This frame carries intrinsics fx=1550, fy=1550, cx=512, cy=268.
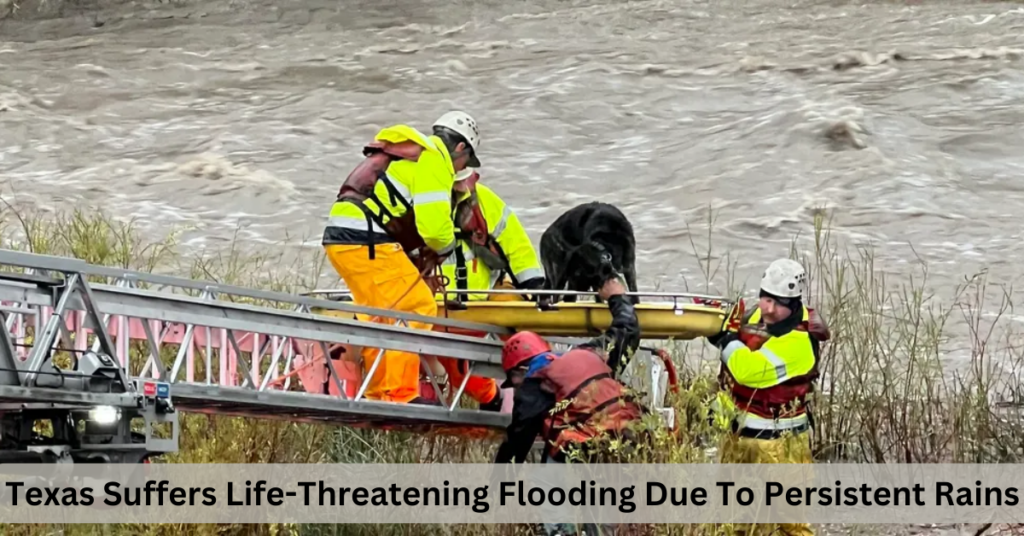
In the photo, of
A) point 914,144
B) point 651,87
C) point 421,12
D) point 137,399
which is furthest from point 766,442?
point 421,12

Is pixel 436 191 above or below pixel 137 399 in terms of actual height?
above

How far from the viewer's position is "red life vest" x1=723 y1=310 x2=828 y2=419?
24.6 ft

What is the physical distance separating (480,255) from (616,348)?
1155 mm

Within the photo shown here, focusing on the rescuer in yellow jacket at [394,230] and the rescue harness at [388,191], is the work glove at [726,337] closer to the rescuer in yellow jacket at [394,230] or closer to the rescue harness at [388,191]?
the rescuer in yellow jacket at [394,230]

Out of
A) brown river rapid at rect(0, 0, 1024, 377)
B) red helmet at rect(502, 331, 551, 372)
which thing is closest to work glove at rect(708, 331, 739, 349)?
red helmet at rect(502, 331, 551, 372)

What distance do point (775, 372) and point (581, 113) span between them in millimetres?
13880

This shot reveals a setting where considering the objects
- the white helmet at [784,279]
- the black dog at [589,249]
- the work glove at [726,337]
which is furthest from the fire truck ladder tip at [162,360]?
the white helmet at [784,279]

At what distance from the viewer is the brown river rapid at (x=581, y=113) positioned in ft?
55.4

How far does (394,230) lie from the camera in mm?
7621

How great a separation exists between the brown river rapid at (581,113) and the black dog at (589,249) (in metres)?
6.55

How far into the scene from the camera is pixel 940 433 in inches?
370

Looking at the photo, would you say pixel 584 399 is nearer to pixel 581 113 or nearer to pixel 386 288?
pixel 386 288

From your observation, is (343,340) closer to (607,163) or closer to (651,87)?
(607,163)

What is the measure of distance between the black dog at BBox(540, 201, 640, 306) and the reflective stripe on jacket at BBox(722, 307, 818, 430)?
25.1 inches
